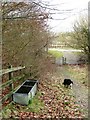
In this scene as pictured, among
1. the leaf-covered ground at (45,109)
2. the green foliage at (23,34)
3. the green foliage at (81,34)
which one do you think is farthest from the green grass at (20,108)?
the green foliage at (81,34)

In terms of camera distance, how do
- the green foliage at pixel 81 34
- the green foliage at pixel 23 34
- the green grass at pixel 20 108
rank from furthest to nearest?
the green foliage at pixel 81 34
the green grass at pixel 20 108
the green foliage at pixel 23 34

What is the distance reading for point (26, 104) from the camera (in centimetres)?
472

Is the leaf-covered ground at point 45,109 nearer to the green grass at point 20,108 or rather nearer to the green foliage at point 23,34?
the green grass at point 20,108

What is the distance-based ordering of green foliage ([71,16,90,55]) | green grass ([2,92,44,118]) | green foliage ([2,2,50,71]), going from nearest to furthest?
green foliage ([2,2,50,71]) < green grass ([2,92,44,118]) < green foliage ([71,16,90,55])

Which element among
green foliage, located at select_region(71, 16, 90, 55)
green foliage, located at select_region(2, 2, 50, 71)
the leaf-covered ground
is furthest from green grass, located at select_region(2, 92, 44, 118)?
green foliage, located at select_region(71, 16, 90, 55)

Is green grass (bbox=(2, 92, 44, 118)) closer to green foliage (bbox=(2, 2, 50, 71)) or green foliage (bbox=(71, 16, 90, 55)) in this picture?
green foliage (bbox=(2, 2, 50, 71))

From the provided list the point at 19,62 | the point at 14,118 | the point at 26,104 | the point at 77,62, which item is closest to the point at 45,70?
the point at 19,62

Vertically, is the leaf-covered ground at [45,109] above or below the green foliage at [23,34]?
below

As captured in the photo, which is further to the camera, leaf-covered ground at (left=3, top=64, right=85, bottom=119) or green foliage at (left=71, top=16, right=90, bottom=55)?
green foliage at (left=71, top=16, right=90, bottom=55)

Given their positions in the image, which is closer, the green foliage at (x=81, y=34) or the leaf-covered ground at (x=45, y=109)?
the leaf-covered ground at (x=45, y=109)

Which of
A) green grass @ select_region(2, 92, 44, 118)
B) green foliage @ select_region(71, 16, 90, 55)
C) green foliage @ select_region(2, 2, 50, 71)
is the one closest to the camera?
green foliage @ select_region(2, 2, 50, 71)

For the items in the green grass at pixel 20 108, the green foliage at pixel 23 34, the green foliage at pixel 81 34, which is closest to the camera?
the green foliage at pixel 23 34

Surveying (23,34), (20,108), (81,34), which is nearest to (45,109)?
(20,108)

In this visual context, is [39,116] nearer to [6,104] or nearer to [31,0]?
[6,104]
